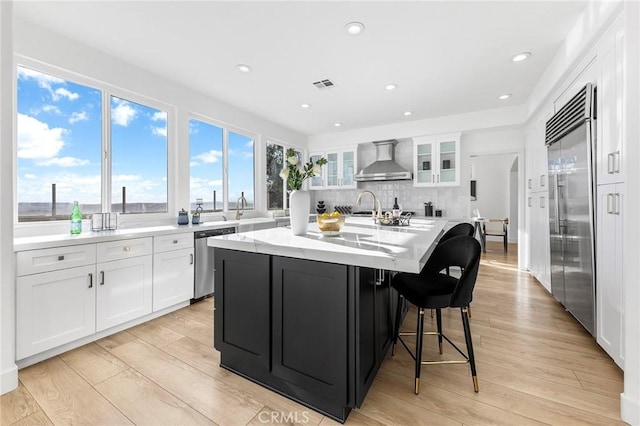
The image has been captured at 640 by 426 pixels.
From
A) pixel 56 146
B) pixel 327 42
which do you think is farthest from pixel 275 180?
pixel 56 146

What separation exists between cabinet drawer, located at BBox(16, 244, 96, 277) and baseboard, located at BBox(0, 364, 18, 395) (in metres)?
0.62

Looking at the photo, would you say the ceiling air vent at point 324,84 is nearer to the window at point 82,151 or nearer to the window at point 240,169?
the window at point 240,169

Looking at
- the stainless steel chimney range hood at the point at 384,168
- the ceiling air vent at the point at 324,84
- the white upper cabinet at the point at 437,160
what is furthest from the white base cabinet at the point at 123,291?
the white upper cabinet at the point at 437,160

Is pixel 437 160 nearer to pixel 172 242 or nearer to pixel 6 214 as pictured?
pixel 172 242

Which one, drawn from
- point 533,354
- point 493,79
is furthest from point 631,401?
point 493,79

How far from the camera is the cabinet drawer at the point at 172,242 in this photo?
283 cm

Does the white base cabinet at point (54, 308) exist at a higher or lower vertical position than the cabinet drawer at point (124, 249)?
lower

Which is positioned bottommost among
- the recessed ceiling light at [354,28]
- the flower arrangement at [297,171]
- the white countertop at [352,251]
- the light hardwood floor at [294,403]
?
the light hardwood floor at [294,403]

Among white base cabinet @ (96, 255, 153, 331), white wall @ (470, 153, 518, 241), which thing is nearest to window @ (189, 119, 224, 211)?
white base cabinet @ (96, 255, 153, 331)

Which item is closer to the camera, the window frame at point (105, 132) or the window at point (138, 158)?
the window frame at point (105, 132)

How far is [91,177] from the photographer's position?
282 cm

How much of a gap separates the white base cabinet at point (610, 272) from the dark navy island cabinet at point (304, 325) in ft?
5.07

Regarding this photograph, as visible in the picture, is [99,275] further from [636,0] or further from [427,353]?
[636,0]

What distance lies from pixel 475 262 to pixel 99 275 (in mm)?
2899
